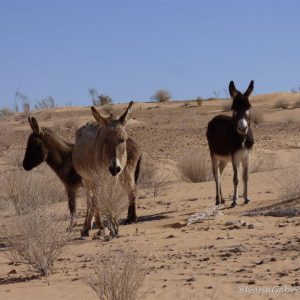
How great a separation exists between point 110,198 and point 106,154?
0.73m

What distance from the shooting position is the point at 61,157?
14.0 m

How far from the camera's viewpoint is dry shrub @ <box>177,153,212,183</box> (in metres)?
21.6

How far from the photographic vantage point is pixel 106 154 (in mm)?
11531

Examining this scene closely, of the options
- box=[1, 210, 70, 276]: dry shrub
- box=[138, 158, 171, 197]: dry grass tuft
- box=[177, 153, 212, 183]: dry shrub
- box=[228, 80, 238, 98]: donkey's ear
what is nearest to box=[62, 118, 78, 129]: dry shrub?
box=[138, 158, 171, 197]: dry grass tuft

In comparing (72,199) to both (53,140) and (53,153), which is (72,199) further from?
(53,140)

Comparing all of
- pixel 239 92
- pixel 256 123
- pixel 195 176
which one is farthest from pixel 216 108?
pixel 239 92

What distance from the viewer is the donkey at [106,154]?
37.4 ft

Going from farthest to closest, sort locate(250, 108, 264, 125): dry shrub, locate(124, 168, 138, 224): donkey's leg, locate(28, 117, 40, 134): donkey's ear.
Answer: locate(250, 108, 264, 125): dry shrub, locate(28, 117, 40, 134): donkey's ear, locate(124, 168, 138, 224): donkey's leg

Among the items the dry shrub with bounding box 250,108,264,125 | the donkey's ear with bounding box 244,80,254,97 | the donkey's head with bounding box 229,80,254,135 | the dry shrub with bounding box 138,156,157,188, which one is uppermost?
the donkey's ear with bounding box 244,80,254,97

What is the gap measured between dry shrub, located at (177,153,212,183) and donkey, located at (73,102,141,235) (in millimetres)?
7790

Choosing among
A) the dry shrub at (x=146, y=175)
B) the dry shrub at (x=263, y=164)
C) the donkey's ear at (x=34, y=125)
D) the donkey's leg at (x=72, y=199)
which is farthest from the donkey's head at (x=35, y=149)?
the dry shrub at (x=263, y=164)

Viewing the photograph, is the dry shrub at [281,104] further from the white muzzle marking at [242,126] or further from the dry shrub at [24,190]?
the white muzzle marking at [242,126]

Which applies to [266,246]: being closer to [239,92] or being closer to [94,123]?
[94,123]

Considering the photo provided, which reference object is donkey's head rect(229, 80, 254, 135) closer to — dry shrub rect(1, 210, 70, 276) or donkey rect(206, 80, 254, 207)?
donkey rect(206, 80, 254, 207)
